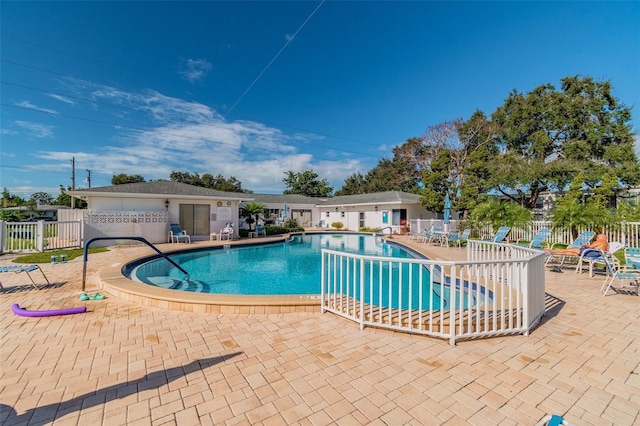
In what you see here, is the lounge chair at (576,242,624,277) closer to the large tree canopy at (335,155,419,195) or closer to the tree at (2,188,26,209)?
the large tree canopy at (335,155,419,195)

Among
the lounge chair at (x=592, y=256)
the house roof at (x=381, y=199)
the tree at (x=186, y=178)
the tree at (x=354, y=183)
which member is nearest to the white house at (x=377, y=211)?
the house roof at (x=381, y=199)

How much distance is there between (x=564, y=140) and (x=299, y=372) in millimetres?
25781

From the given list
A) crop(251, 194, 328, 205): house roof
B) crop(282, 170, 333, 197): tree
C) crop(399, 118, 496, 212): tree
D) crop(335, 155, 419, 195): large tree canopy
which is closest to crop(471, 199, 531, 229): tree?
crop(399, 118, 496, 212): tree

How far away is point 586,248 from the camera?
7258mm

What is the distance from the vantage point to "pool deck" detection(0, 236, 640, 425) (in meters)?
2.11

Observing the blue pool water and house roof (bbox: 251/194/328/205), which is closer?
the blue pool water

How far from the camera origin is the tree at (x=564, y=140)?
1756 centimetres

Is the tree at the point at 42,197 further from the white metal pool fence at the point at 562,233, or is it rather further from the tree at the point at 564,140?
the tree at the point at 564,140

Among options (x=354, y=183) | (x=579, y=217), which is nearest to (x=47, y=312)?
(x=579, y=217)

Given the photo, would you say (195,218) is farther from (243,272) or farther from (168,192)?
(243,272)

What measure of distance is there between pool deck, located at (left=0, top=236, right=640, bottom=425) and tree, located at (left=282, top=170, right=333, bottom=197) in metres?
39.0

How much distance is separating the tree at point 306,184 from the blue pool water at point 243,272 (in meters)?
29.4

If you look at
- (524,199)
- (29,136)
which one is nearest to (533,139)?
(524,199)

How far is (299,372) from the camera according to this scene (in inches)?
105
